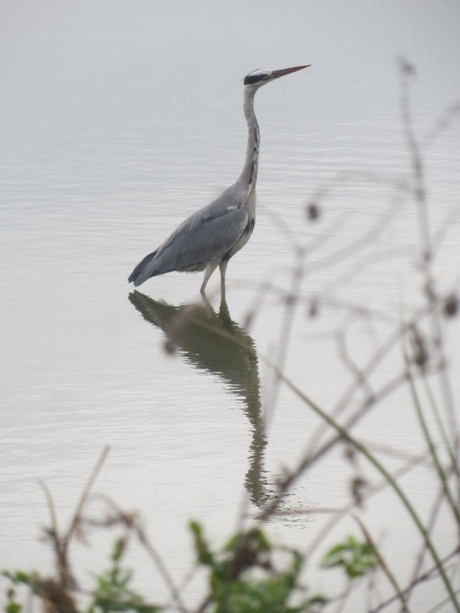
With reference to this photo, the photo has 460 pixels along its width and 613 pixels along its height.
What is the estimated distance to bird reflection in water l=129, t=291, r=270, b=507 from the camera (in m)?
4.73

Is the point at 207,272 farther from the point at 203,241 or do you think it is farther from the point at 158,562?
the point at 158,562

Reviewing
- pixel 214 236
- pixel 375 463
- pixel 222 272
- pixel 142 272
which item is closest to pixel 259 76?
pixel 214 236

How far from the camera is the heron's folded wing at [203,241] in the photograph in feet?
23.6

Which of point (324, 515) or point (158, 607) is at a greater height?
point (158, 607)

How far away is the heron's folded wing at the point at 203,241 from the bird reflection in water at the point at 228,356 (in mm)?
252

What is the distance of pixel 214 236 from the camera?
7.21 metres

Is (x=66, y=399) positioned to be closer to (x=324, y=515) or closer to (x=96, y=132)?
(x=324, y=515)

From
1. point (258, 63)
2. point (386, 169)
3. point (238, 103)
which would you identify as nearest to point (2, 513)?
point (386, 169)

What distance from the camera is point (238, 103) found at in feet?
42.1

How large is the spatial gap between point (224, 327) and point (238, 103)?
21.2 feet

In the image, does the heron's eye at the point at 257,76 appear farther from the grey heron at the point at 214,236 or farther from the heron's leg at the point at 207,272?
the heron's leg at the point at 207,272

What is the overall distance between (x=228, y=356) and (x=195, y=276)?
5.33 ft

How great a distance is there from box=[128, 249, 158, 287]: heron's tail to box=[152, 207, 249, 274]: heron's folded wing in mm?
47

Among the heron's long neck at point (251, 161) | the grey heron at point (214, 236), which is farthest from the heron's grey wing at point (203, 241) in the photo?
the heron's long neck at point (251, 161)
